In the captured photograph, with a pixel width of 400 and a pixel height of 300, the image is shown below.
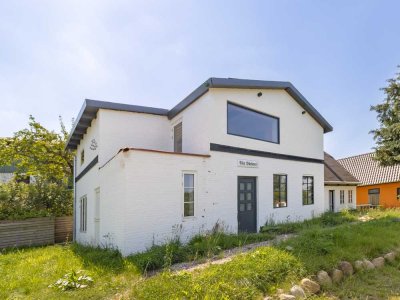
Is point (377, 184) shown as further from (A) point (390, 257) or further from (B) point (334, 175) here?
(A) point (390, 257)

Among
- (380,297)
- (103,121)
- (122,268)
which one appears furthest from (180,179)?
(380,297)

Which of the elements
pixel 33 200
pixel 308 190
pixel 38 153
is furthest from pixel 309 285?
pixel 38 153

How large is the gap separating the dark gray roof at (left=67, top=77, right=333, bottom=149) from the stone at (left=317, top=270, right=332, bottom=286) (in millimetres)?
6388

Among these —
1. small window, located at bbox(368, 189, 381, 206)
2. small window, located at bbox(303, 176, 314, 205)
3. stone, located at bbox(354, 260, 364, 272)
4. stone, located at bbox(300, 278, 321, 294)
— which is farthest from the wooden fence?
small window, located at bbox(368, 189, 381, 206)

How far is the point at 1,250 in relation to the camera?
1223 cm

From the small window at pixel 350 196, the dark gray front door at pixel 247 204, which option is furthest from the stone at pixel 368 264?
the small window at pixel 350 196

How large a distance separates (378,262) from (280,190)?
5.51 m

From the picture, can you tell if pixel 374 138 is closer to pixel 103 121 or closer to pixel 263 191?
pixel 263 191

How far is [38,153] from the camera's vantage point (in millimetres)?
18797

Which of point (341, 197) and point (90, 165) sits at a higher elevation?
point (90, 165)

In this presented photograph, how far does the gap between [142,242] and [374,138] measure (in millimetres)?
17823

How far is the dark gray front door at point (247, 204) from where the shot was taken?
10.6 metres

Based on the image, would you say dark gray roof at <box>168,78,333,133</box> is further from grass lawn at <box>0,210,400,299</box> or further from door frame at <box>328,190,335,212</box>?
door frame at <box>328,190,335,212</box>

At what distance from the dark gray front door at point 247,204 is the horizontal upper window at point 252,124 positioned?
5.92 feet
